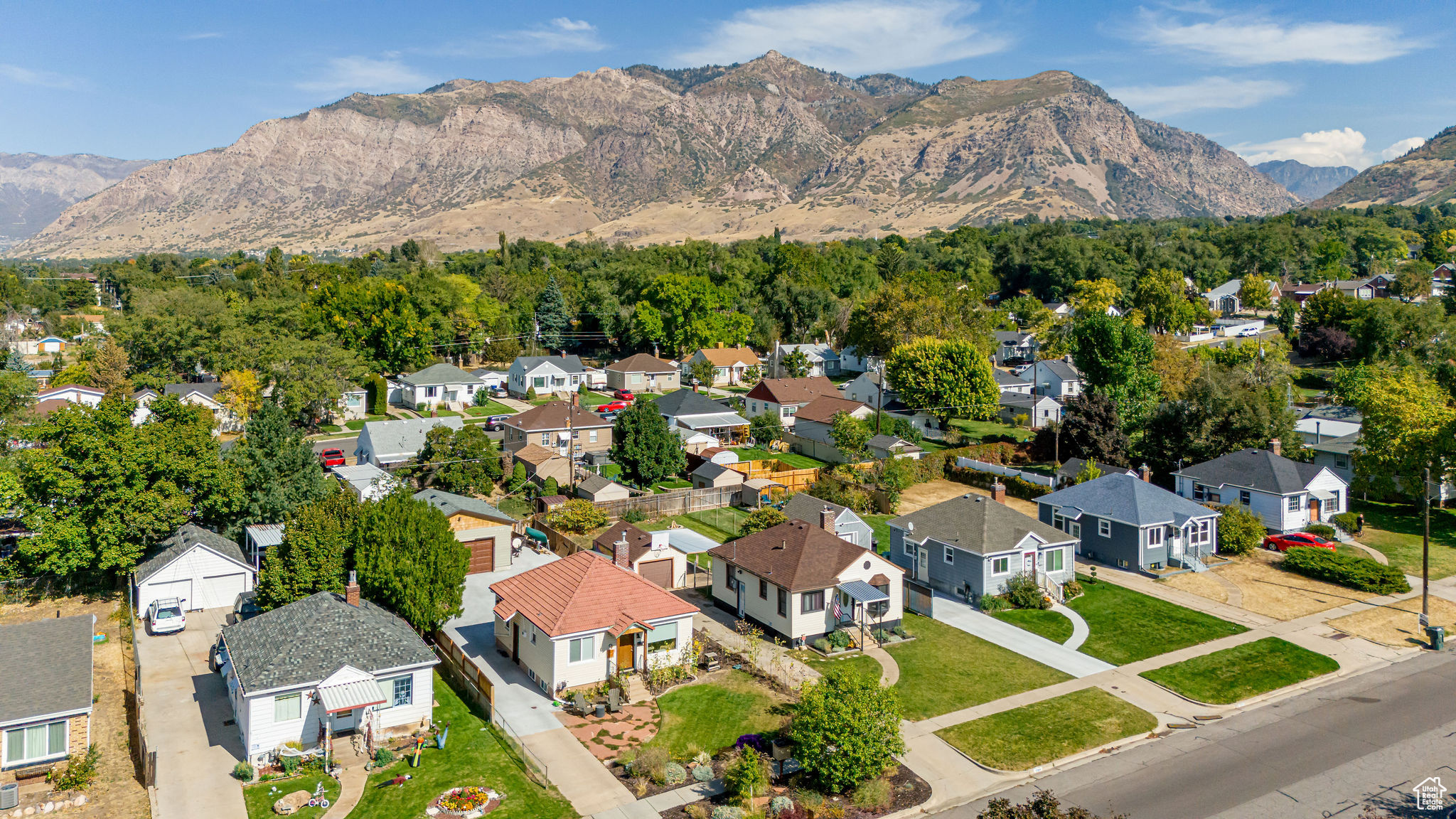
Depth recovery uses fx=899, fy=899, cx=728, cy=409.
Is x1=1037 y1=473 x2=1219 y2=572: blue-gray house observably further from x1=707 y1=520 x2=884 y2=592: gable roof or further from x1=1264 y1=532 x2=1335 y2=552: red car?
x1=707 y1=520 x2=884 y2=592: gable roof

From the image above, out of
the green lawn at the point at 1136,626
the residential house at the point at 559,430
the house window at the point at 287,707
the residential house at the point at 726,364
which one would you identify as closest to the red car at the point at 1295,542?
the green lawn at the point at 1136,626

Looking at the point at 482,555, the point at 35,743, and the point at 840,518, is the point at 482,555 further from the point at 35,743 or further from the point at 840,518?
the point at 35,743

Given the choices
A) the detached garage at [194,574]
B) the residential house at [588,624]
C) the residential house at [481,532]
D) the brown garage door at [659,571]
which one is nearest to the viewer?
Result: the residential house at [588,624]

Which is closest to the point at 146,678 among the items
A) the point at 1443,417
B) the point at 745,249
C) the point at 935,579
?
the point at 935,579

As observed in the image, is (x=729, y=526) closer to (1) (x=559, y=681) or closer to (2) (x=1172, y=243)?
(1) (x=559, y=681)

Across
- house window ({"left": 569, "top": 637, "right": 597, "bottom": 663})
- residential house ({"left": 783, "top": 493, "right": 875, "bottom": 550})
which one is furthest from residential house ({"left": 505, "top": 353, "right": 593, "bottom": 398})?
house window ({"left": 569, "top": 637, "right": 597, "bottom": 663})

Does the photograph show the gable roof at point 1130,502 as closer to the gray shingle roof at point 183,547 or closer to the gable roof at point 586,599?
the gable roof at point 586,599
